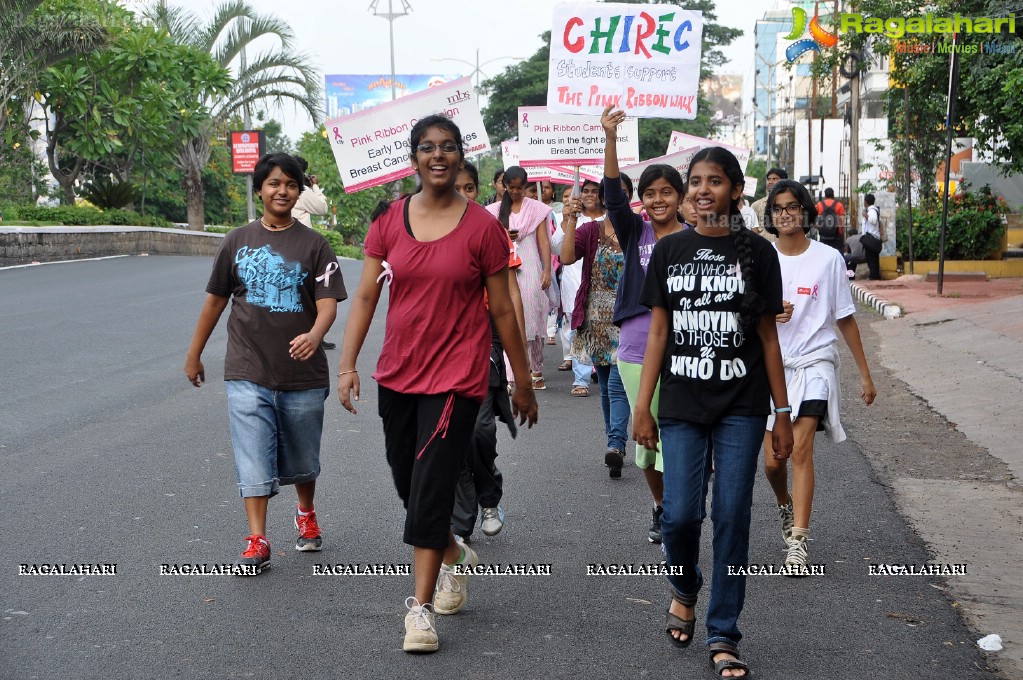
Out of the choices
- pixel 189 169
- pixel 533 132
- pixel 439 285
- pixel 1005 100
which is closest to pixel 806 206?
pixel 439 285

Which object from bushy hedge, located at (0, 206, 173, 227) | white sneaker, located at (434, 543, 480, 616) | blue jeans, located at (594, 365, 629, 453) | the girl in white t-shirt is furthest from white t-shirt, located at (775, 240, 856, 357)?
bushy hedge, located at (0, 206, 173, 227)

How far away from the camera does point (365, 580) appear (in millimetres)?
5250

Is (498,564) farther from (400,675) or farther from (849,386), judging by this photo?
(849,386)

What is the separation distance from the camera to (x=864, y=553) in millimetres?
5754

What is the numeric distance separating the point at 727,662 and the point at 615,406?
3168 mm

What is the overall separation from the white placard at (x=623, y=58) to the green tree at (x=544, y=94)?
46.6 metres

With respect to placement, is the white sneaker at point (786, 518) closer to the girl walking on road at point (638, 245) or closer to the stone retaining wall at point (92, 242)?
the girl walking on road at point (638, 245)

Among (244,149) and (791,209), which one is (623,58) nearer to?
(791,209)

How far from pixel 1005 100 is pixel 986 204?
552 centimetres

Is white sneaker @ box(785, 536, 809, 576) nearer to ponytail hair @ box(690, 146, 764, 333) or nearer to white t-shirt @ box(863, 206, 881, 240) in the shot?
ponytail hair @ box(690, 146, 764, 333)

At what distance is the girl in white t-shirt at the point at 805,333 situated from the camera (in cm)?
556

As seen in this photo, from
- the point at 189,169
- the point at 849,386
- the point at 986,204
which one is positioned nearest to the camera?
the point at 849,386

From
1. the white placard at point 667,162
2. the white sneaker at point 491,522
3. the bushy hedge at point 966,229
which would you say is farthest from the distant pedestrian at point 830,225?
the bushy hedge at point 966,229

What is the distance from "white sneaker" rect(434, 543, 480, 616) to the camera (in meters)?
4.82
